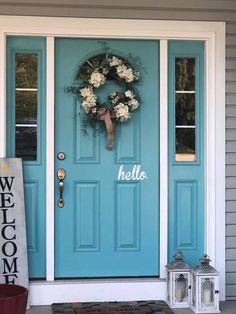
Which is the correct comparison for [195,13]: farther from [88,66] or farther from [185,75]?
[88,66]

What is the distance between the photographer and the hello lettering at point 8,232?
4.49 meters

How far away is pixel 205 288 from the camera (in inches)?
176

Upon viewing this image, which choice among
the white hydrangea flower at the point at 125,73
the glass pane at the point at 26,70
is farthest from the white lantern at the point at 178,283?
the glass pane at the point at 26,70

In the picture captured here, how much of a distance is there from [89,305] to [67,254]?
0.44 m

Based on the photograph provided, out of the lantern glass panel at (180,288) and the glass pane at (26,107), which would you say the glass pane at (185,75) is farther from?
the lantern glass panel at (180,288)

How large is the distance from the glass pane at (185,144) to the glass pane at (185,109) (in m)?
0.07

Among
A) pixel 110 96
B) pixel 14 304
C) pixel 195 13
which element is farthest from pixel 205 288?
pixel 14 304

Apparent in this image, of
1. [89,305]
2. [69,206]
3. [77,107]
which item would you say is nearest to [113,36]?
[77,107]

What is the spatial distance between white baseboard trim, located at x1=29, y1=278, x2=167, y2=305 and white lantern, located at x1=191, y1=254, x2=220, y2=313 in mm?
322

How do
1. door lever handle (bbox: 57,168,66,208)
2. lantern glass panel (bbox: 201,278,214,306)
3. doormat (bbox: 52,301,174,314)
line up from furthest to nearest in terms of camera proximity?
1. door lever handle (bbox: 57,168,66,208)
2. lantern glass panel (bbox: 201,278,214,306)
3. doormat (bbox: 52,301,174,314)

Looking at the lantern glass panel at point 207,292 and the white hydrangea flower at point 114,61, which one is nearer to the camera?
the lantern glass panel at point 207,292

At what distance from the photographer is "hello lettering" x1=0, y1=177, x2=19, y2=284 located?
4.49 m

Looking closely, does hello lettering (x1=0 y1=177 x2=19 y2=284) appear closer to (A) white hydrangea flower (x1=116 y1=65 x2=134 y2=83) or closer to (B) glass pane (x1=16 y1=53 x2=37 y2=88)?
(B) glass pane (x1=16 y1=53 x2=37 y2=88)

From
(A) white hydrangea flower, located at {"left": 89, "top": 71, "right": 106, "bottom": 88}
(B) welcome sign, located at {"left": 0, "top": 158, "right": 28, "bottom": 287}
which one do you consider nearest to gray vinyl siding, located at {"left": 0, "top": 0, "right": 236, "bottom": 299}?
(A) white hydrangea flower, located at {"left": 89, "top": 71, "right": 106, "bottom": 88}
